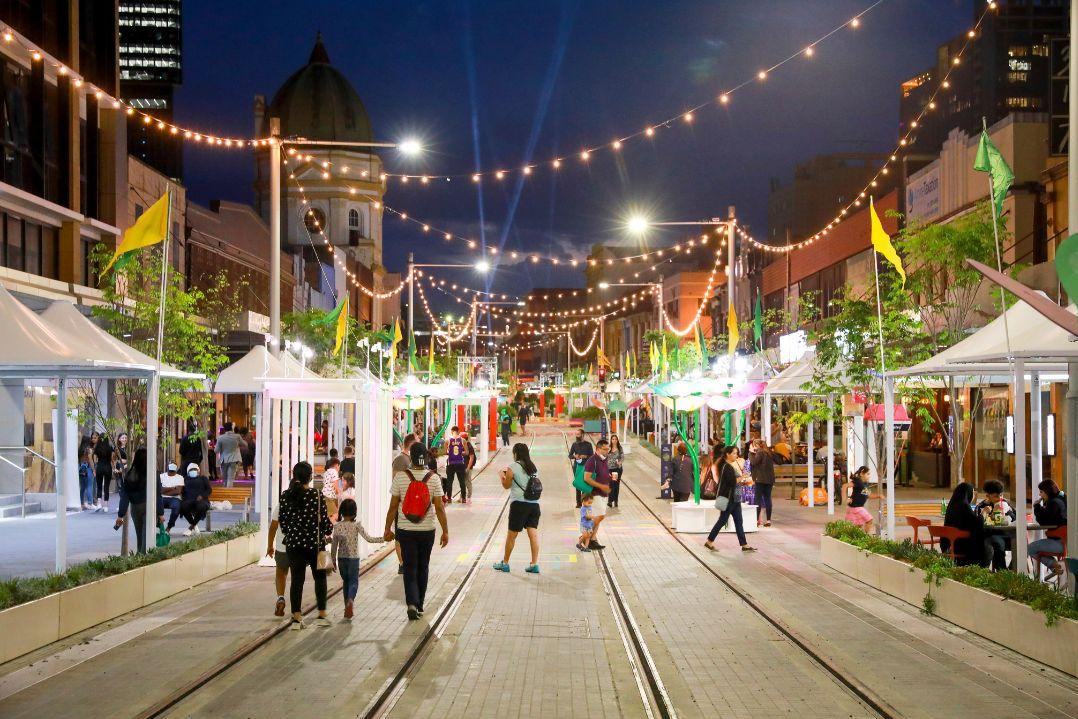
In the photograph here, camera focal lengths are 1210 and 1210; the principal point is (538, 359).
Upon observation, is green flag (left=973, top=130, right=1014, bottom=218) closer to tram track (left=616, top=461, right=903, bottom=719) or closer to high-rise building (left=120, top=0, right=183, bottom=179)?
tram track (left=616, top=461, right=903, bottom=719)

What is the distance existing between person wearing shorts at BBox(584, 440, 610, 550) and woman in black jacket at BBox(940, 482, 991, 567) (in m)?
5.73

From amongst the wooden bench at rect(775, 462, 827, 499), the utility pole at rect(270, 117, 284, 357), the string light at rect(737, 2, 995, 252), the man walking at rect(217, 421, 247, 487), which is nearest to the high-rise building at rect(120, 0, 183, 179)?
the string light at rect(737, 2, 995, 252)

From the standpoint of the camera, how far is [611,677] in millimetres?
9789

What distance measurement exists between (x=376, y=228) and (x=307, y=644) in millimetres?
82624

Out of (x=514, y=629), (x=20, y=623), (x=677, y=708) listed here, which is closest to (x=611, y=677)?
(x=677, y=708)

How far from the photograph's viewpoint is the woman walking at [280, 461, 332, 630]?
11.8 meters

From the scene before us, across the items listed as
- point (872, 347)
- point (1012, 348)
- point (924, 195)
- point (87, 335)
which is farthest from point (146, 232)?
point (924, 195)

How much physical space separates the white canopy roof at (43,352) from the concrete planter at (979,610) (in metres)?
9.06

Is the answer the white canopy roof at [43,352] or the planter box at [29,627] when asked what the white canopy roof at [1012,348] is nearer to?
the white canopy roof at [43,352]

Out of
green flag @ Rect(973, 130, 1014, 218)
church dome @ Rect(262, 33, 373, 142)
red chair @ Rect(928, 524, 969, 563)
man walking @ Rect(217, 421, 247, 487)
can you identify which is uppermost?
church dome @ Rect(262, 33, 373, 142)

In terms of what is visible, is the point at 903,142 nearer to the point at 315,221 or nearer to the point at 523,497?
the point at 523,497

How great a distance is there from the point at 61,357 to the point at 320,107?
3013 inches

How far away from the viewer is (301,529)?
1184 centimetres

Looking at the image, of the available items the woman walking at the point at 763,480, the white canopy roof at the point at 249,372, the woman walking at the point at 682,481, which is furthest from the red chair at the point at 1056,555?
the woman walking at the point at 682,481
